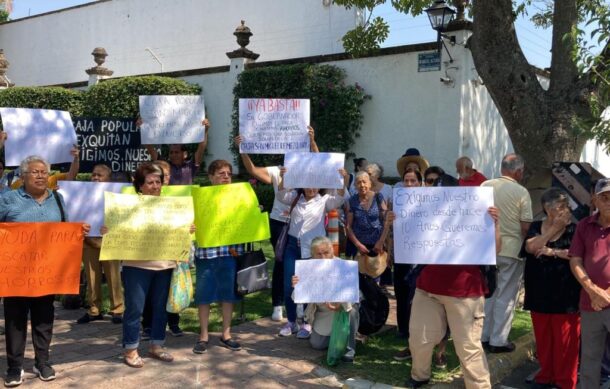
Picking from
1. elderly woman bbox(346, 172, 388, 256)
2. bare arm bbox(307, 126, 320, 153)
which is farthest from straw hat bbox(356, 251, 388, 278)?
bare arm bbox(307, 126, 320, 153)

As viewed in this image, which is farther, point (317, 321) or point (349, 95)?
point (349, 95)

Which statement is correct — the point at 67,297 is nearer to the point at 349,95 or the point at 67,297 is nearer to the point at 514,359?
the point at 514,359

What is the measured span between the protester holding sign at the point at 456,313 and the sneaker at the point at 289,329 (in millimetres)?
1720

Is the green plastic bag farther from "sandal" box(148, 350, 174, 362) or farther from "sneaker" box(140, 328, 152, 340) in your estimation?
"sneaker" box(140, 328, 152, 340)

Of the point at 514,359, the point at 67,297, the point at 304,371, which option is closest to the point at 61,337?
the point at 67,297

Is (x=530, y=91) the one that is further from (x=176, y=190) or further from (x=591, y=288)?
(x=176, y=190)

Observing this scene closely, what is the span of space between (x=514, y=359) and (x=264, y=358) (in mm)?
2351

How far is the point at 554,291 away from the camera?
4.87 meters

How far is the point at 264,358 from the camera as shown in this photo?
540 centimetres

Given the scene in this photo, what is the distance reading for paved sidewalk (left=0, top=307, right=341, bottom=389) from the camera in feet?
15.8

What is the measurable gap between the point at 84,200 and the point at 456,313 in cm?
371

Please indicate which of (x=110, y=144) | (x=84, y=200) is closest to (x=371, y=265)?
(x=84, y=200)

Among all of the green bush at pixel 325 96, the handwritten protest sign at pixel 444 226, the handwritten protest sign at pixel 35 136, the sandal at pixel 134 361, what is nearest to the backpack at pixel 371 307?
the handwritten protest sign at pixel 444 226

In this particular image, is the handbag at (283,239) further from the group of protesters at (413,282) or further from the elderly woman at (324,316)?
the elderly woman at (324,316)
